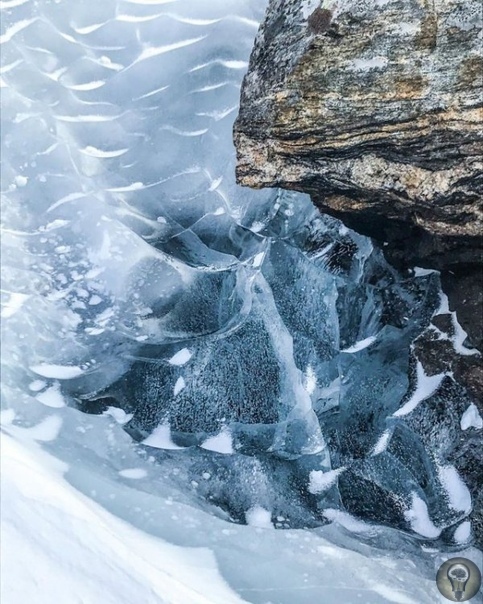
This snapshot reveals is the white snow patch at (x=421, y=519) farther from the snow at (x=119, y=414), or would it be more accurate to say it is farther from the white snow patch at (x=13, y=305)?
the white snow patch at (x=13, y=305)

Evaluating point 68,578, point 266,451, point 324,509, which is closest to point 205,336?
point 266,451

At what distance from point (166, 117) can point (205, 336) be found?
981 mm

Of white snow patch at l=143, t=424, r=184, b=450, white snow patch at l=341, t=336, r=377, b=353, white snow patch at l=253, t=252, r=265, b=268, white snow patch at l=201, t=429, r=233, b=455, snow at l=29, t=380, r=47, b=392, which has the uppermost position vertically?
white snow patch at l=253, t=252, r=265, b=268

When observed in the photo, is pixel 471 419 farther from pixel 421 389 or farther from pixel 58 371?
pixel 58 371

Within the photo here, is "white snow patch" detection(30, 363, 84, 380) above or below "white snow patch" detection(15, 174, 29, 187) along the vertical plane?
below

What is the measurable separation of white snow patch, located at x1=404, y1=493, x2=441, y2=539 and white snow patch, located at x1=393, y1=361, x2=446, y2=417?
35cm

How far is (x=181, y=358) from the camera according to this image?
3.33 m

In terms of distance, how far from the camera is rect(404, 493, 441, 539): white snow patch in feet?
9.82

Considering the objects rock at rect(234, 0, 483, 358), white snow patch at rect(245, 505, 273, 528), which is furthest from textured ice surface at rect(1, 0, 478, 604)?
rock at rect(234, 0, 483, 358)

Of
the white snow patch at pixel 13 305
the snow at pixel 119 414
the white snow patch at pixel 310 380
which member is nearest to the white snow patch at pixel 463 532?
the white snow patch at pixel 310 380

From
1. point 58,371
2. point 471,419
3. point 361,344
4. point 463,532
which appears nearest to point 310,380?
point 361,344

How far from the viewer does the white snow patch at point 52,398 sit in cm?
338

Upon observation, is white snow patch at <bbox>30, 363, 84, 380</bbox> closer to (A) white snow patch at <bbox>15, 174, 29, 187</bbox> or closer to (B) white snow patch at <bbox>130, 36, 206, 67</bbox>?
(A) white snow patch at <bbox>15, 174, 29, 187</bbox>

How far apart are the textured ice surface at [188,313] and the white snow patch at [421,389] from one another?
→ 0.01 meters
